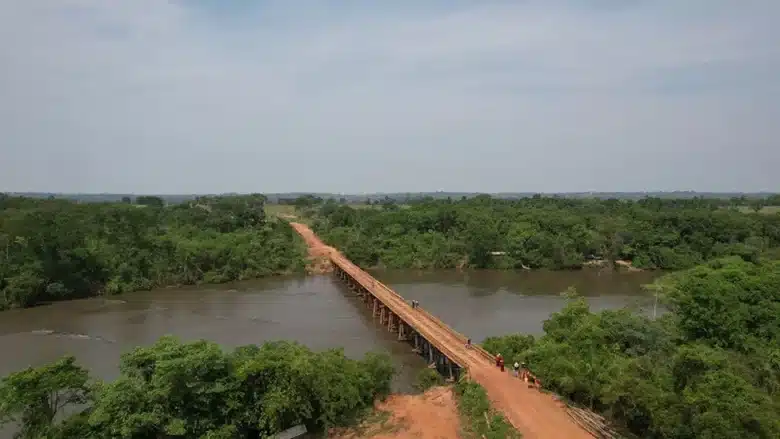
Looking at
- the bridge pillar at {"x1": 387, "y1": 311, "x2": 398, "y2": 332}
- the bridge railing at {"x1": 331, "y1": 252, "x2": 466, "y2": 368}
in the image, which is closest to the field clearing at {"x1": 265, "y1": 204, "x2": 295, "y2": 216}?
the bridge railing at {"x1": 331, "y1": 252, "x2": 466, "y2": 368}

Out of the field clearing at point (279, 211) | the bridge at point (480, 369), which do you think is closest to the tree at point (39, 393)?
the bridge at point (480, 369)

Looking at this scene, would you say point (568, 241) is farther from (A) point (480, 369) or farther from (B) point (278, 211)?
(B) point (278, 211)

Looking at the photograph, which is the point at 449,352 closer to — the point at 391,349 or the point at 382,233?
the point at 391,349

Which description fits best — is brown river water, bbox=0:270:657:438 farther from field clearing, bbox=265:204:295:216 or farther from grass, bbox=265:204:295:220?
field clearing, bbox=265:204:295:216

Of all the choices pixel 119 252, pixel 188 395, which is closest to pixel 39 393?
pixel 188 395

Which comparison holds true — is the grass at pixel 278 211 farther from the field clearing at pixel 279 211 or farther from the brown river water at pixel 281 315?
the brown river water at pixel 281 315

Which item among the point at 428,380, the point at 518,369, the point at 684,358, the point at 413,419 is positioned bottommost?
the point at 428,380
